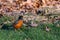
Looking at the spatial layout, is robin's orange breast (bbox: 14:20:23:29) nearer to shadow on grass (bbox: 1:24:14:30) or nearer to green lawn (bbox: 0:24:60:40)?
green lawn (bbox: 0:24:60:40)

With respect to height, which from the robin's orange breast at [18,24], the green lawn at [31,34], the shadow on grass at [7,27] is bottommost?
the shadow on grass at [7,27]

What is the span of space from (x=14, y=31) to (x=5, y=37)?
16.7 inches

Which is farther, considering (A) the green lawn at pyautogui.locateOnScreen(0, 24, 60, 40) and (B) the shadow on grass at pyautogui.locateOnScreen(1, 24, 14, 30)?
(B) the shadow on grass at pyautogui.locateOnScreen(1, 24, 14, 30)

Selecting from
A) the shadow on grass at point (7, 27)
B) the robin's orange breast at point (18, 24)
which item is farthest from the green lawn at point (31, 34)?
the shadow on grass at point (7, 27)

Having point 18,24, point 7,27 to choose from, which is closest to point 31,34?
point 18,24

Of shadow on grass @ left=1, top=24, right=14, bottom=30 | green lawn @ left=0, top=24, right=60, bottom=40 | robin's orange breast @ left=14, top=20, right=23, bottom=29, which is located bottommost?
shadow on grass @ left=1, top=24, right=14, bottom=30

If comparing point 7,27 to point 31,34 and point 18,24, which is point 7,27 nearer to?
point 18,24

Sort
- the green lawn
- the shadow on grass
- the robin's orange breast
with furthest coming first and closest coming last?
the shadow on grass < the robin's orange breast < the green lawn

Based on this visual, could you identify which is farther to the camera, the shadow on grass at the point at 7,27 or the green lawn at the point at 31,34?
the shadow on grass at the point at 7,27

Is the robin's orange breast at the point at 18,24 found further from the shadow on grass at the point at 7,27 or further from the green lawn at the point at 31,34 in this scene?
the shadow on grass at the point at 7,27

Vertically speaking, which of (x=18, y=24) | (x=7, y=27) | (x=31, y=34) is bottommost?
(x=7, y=27)

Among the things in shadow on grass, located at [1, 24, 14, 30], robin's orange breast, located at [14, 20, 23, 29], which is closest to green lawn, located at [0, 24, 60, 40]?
robin's orange breast, located at [14, 20, 23, 29]

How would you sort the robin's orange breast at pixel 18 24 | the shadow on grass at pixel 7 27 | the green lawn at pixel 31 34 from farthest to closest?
the shadow on grass at pixel 7 27 → the robin's orange breast at pixel 18 24 → the green lawn at pixel 31 34

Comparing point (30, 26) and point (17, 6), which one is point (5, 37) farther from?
point (17, 6)
